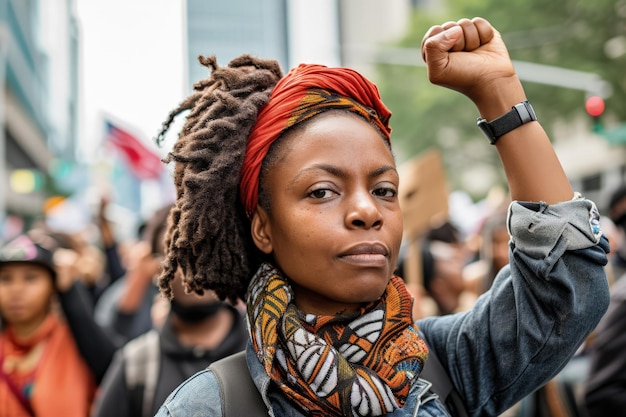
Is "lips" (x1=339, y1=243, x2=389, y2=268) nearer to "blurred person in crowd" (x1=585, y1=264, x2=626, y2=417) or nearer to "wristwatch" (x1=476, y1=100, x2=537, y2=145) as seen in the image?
"wristwatch" (x1=476, y1=100, x2=537, y2=145)

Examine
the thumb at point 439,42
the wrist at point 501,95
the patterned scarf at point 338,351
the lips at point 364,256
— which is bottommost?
the patterned scarf at point 338,351

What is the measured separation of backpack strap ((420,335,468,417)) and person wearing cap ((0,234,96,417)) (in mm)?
2733

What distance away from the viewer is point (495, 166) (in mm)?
29125

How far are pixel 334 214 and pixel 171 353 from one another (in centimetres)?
214

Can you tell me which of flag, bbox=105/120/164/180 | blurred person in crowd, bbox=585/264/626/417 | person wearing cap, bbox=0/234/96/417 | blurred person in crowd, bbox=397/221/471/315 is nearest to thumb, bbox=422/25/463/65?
blurred person in crowd, bbox=585/264/626/417

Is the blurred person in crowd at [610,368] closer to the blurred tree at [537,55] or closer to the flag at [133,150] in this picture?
the flag at [133,150]

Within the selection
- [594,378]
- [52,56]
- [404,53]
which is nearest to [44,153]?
[52,56]

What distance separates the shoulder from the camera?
1834mm

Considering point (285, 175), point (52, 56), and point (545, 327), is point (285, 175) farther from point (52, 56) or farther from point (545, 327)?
point (52, 56)

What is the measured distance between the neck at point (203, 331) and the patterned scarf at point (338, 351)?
2.04 meters

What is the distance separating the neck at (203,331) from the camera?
12.9 ft

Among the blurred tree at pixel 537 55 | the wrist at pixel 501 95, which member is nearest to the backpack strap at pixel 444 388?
the wrist at pixel 501 95

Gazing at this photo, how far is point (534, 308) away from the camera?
1.90 metres

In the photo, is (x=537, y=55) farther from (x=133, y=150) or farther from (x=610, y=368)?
(x=610, y=368)
